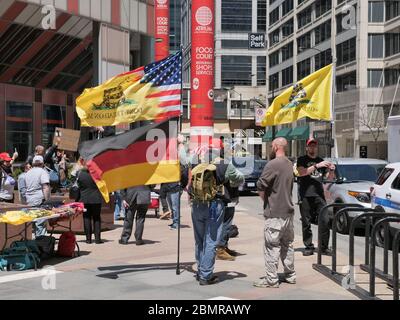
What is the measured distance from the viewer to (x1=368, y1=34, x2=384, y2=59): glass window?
5525cm

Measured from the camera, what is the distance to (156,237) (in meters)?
13.2

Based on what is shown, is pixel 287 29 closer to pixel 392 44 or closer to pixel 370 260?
pixel 392 44

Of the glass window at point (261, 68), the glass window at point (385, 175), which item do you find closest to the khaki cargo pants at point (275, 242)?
the glass window at point (385, 175)

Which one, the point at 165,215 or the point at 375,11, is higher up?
the point at 375,11

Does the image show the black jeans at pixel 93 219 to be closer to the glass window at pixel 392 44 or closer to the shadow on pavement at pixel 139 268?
the shadow on pavement at pixel 139 268

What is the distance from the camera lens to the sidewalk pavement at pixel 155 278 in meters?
7.62

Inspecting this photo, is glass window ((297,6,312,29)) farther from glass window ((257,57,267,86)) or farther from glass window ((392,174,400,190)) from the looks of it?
glass window ((392,174,400,190))

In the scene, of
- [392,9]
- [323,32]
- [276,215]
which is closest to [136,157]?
[276,215]

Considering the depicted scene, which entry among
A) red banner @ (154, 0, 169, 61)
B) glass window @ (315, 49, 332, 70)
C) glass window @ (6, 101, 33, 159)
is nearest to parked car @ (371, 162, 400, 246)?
red banner @ (154, 0, 169, 61)

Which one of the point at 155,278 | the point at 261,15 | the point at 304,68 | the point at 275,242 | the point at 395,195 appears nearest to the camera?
the point at 275,242

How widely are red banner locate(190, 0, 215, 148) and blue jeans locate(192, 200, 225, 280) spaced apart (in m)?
20.5

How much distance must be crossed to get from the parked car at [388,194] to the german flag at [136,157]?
4.50 metres

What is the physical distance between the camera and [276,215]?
26.6 feet

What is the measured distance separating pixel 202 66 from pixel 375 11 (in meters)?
30.7
